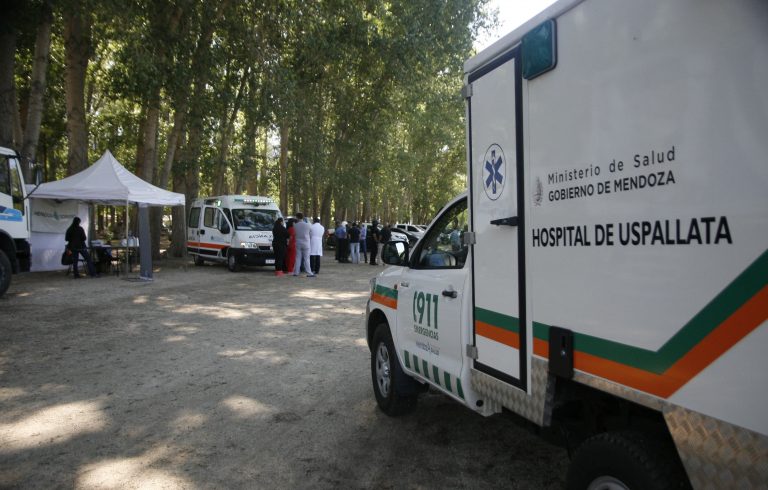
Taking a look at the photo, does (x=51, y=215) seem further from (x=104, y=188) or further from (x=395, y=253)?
(x=395, y=253)

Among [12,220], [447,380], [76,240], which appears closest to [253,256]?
[76,240]

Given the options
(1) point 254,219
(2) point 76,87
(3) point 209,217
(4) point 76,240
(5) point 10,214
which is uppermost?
(2) point 76,87

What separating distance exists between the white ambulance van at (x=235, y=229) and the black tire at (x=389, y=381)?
43.8ft

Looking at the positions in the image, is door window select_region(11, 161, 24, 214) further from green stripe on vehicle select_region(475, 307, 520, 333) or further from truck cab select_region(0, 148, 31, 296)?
green stripe on vehicle select_region(475, 307, 520, 333)

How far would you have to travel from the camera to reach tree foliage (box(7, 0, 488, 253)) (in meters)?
14.3

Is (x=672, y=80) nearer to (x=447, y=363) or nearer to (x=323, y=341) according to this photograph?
(x=447, y=363)

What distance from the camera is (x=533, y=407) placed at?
111 inches

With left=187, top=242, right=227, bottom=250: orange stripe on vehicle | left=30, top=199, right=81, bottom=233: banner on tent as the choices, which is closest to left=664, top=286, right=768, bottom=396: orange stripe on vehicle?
left=30, top=199, right=81, bottom=233: banner on tent

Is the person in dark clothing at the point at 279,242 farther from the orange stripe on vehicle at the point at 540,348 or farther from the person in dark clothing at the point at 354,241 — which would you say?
the orange stripe on vehicle at the point at 540,348

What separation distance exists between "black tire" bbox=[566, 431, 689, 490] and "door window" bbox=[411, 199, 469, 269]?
1617 mm

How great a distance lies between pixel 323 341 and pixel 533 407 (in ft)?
A: 17.2

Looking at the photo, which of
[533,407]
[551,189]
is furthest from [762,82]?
[533,407]

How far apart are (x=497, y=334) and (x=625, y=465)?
3.60 ft

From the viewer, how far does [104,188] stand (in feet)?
46.2
